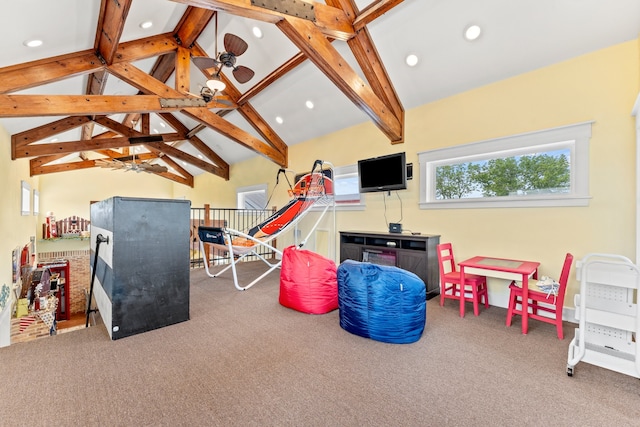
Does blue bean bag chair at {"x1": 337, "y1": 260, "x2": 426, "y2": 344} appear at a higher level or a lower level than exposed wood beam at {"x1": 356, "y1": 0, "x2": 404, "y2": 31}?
lower

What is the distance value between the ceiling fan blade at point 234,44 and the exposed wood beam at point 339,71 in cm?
61

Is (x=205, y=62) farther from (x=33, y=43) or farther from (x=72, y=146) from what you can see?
(x=72, y=146)

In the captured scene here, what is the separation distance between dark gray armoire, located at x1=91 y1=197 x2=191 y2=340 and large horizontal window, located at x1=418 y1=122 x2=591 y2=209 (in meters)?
3.52

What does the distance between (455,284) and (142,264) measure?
139 inches

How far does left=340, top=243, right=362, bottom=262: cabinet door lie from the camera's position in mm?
4645

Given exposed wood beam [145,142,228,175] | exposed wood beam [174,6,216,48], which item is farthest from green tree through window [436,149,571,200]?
exposed wood beam [145,142,228,175]

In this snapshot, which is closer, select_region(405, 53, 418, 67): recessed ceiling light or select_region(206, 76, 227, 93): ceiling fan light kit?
select_region(405, 53, 418, 67): recessed ceiling light

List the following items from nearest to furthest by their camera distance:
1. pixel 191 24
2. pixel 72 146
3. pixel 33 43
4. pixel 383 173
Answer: pixel 33 43, pixel 191 24, pixel 383 173, pixel 72 146

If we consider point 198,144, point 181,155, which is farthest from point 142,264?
point 181,155

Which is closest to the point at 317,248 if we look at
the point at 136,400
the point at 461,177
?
the point at 461,177

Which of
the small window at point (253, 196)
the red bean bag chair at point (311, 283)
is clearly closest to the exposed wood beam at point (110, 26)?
the red bean bag chair at point (311, 283)

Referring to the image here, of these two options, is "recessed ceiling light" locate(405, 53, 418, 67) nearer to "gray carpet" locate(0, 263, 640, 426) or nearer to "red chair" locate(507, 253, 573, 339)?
"red chair" locate(507, 253, 573, 339)

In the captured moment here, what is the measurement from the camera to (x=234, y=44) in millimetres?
3408

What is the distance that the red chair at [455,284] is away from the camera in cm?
322
